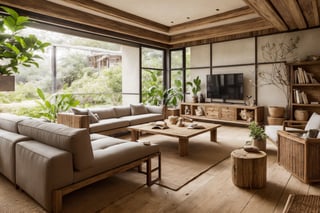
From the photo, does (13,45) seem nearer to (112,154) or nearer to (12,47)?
(12,47)

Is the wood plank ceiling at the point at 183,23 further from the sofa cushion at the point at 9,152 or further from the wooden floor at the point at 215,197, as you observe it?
the wooden floor at the point at 215,197

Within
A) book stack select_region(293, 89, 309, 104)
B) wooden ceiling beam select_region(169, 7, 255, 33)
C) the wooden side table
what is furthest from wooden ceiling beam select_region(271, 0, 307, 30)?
the wooden side table

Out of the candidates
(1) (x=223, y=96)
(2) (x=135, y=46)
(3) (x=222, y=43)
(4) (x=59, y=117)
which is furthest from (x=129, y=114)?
(3) (x=222, y=43)

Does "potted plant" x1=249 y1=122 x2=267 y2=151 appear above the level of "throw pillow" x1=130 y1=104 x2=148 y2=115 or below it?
below

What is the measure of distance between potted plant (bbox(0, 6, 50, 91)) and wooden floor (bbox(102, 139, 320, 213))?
5.34ft

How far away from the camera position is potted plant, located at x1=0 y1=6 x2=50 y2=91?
6.89 ft

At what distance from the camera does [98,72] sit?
29.3ft

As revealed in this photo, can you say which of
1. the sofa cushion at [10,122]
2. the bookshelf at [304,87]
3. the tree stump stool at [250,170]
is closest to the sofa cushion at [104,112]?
the sofa cushion at [10,122]

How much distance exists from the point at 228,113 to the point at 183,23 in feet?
9.75

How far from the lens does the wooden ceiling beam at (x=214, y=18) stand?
523 centimetres

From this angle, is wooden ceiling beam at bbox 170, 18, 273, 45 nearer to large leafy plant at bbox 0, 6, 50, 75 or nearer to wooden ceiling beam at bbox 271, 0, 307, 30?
wooden ceiling beam at bbox 271, 0, 307, 30

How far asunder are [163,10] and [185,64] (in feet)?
9.71

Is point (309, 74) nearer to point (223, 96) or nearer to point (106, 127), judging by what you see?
point (223, 96)

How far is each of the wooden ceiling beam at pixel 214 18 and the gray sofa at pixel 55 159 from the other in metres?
4.17
